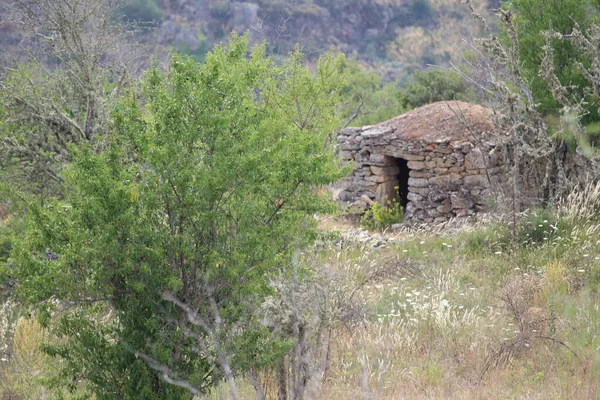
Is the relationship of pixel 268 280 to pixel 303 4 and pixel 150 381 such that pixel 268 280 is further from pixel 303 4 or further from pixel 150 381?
pixel 303 4

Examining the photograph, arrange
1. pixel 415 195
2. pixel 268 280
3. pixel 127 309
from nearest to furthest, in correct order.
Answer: pixel 127 309 < pixel 268 280 < pixel 415 195

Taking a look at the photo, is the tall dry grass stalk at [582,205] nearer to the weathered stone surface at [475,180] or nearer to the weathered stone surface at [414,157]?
the weathered stone surface at [475,180]

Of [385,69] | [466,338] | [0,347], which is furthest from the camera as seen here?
[385,69]

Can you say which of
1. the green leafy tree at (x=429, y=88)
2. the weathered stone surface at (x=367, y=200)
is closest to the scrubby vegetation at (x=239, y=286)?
the weathered stone surface at (x=367, y=200)

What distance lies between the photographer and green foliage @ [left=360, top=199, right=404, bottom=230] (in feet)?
39.9

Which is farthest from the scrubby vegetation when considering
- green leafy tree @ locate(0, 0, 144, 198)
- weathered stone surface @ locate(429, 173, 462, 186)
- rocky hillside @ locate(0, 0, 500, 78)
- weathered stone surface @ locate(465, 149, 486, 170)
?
rocky hillside @ locate(0, 0, 500, 78)

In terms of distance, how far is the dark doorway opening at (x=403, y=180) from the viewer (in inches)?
522

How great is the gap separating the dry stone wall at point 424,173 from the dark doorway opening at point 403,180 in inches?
2.2

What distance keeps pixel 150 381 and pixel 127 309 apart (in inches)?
18.1

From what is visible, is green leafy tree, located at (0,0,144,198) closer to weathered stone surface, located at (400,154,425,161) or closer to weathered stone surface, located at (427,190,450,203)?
weathered stone surface, located at (400,154,425,161)

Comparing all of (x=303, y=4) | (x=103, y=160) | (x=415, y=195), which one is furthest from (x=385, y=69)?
(x=103, y=160)

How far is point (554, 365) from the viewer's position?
16.9 feet

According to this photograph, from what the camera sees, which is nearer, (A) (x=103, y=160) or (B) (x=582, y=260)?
(A) (x=103, y=160)

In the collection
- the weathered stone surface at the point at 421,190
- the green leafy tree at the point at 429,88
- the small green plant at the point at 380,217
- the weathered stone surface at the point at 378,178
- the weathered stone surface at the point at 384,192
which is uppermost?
the green leafy tree at the point at 429,88
